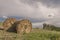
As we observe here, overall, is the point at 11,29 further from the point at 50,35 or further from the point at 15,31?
the point at 50,35

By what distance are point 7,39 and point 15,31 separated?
689 centimetres

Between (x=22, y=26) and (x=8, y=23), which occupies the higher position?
(x=8, y=23)

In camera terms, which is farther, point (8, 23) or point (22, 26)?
point (8, 23)

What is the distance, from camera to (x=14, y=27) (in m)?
20.8

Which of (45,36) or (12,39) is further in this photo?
(45,36)

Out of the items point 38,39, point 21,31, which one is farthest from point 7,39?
point 21,31

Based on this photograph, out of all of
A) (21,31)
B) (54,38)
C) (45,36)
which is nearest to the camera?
(54,38)

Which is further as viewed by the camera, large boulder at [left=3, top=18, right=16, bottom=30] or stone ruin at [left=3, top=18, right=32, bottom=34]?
large boulder at [left=3, top=18, right=16, bottom=30]

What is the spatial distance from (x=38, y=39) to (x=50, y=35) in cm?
190

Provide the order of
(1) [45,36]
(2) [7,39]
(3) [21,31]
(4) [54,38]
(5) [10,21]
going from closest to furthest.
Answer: (2) [7,39]
(4) [54,38]
(1) [45,36]
(3) [21,31]
(5) [10,21]

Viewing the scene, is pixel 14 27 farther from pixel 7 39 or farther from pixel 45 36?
pixel 7 39

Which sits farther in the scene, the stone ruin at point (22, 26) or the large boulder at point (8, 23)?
the large boulder at point (8, 23)

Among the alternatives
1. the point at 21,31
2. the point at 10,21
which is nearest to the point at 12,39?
the point at 21,31

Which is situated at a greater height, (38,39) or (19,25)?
(19,25)
